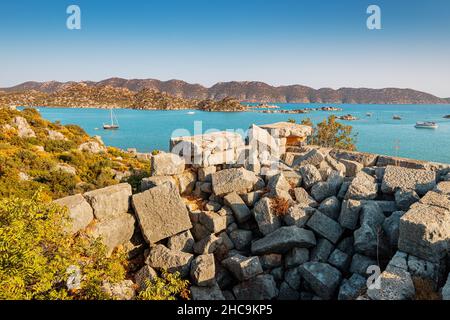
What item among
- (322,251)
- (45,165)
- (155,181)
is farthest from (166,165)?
(45,165)

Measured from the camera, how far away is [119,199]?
7332 millimetres

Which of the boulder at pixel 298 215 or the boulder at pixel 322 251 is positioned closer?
the boulder at pixel 322 251

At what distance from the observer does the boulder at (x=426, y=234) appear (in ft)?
16.3

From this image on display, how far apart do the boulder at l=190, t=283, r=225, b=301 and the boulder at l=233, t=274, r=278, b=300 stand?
490 millimetres

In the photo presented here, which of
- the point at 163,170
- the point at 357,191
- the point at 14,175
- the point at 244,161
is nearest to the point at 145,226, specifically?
the point at 163,170

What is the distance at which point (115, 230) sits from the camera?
6996 mm

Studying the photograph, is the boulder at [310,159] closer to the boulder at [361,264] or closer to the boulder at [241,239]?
the boulder at [241,239]

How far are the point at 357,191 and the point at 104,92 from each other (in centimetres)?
20386

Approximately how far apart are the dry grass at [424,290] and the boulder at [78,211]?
248 inches

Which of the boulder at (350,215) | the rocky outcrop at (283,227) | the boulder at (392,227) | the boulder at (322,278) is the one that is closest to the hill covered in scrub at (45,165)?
the rocky outcrop at (283,227)

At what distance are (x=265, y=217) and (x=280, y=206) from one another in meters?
0.47

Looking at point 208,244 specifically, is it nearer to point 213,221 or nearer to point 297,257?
point 213,221

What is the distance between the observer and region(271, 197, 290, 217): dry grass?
7.32 m

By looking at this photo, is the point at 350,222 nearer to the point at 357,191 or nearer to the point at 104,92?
the point at 357,191
